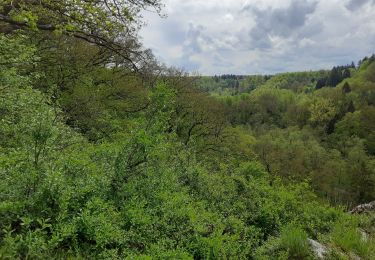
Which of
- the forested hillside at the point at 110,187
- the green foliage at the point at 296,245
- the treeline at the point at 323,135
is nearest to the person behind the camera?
the forested hillside at the point at 110,187

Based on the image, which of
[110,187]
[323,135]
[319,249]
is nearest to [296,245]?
[319,249]

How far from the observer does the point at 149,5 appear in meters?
10.5

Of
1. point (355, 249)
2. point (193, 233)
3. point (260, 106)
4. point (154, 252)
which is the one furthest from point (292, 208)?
point (260, 106)

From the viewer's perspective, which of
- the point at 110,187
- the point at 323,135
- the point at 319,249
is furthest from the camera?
the point at 323,135

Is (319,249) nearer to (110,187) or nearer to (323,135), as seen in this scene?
(110,187)

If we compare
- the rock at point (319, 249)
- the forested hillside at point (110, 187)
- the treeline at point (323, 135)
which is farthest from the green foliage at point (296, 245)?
the treeline at point (323, 135)

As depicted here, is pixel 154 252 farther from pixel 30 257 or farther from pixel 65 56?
pixel 65 56

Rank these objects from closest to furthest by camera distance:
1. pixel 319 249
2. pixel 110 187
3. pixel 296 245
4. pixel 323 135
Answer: pixel 110 187, pixel 296 245, pixel 319 249, pixel 323 135

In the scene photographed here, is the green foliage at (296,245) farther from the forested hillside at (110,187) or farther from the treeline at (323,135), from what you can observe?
the treeline at (323,135)

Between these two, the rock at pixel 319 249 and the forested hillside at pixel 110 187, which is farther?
the rock at pixel 319 249

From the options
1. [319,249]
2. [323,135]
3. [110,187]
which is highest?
[323,135]

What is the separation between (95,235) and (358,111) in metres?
88.5

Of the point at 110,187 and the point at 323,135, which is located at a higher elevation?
the point at 323,135

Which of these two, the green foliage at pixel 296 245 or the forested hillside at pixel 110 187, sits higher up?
the forested hillside at pixel 110 187
